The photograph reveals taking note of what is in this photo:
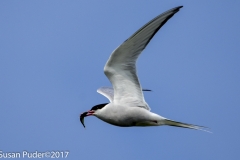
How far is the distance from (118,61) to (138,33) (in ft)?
2.74

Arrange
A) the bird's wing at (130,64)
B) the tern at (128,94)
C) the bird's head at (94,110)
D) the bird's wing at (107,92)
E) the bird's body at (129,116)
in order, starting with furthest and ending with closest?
1. the bird's wing at (107,92)
2. the bird's head at (94,110)
3. the bird's body at (129,116)
4. the tern at (128,94)
5. the bird's wing at (130,64)

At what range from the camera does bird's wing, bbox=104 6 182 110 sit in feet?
29.0

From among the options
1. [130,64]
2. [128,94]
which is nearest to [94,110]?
[128,94]

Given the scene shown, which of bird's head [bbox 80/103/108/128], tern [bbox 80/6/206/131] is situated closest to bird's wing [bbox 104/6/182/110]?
tern [bbox 80/6/206/131]

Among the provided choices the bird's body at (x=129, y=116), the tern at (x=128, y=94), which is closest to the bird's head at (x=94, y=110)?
the tern at (x=128, y=94)

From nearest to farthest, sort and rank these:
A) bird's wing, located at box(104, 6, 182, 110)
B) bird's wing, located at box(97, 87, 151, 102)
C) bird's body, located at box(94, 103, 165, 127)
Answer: bird's wing, located at box(104, 6, 182, 110) → bird's body, located at box(94, 103, 165, 127) → bird's wing, located at box(97, 87, 151, 102)

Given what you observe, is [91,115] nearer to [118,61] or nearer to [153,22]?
[118,61]

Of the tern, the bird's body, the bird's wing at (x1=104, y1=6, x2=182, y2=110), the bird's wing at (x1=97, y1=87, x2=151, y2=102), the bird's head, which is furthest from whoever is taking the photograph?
the bird's wing at (x1=97, y1=87, x2=151, y2=102)

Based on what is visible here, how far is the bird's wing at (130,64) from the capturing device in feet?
29.0

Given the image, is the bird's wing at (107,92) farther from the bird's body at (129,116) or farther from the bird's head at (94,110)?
the bird's body at (129,116)

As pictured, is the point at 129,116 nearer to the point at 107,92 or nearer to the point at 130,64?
the point at 130,64

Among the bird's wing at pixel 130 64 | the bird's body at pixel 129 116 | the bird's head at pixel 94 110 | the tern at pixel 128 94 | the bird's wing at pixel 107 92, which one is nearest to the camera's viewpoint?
the bird's wing at pixel 130 64

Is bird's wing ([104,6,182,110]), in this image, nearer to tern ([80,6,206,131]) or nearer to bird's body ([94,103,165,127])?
tern ([80,6,206,131])

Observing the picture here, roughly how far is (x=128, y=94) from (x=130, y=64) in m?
0.65
